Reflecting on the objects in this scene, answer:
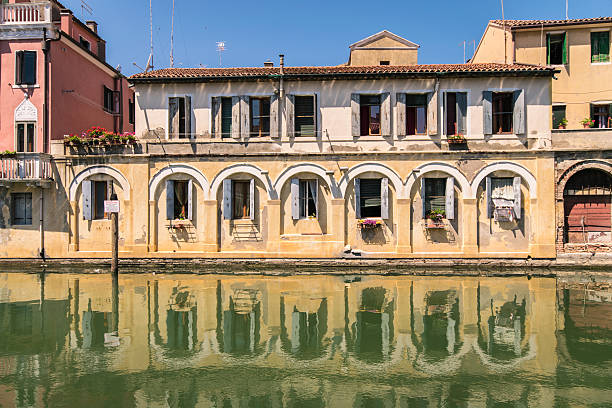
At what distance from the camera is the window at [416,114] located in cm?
1978

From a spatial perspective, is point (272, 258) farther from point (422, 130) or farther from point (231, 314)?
point (422, 130)

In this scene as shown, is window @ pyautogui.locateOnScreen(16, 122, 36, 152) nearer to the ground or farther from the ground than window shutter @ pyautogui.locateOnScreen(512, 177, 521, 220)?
farther from the ground

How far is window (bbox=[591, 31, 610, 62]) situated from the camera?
22.2 metres

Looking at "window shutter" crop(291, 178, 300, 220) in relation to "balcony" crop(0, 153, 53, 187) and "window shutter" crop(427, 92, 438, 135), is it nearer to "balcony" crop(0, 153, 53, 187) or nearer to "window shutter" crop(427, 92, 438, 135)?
"window shutter" crop(427, 92, 438, 135)

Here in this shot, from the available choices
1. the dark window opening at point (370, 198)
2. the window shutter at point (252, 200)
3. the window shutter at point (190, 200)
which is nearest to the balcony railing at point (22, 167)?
the window shutter at point (190, 200)

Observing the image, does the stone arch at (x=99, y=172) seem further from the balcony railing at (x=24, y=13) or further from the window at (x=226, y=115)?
the balcony railing at (x=24, y=13)

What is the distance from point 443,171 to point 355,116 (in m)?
4.58

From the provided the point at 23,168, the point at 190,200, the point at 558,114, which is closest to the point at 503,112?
the point at 558,114

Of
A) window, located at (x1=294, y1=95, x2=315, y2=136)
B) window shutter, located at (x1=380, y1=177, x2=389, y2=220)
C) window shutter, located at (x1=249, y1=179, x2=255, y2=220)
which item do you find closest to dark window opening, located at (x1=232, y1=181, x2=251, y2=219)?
window shutter, located at (x1=249, y1=179, x2=255, y2=220)

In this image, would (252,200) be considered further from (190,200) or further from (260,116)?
(260,116)

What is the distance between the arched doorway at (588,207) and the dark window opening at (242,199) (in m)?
14.1

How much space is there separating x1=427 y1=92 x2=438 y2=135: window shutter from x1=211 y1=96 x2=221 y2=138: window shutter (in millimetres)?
9423

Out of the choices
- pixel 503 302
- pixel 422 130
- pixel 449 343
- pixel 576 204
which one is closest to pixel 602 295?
pixel 503 302

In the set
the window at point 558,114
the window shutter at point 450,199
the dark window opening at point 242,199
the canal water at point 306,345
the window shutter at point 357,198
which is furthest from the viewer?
the window at point 558,114
